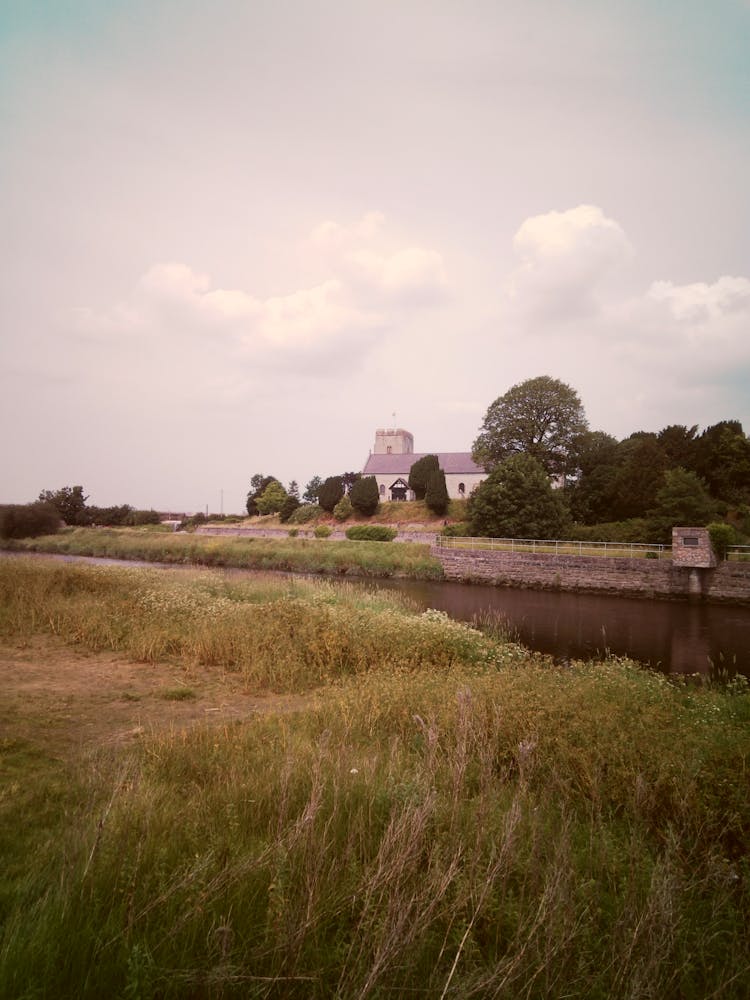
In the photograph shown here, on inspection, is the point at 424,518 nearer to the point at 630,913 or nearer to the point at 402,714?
the point at 402,714

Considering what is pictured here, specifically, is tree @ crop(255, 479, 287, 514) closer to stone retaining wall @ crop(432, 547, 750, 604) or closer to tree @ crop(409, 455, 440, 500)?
tree @ crop(409, 455, 440, 500)

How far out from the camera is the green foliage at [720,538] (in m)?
24.3

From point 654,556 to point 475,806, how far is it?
26.8m

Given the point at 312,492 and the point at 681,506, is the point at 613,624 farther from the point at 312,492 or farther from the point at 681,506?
the point at 312,492

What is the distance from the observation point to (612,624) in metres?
18.2

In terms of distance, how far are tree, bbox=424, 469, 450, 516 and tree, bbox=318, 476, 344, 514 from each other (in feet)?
35.7

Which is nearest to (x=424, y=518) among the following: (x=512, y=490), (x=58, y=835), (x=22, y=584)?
(x=512, y=490)

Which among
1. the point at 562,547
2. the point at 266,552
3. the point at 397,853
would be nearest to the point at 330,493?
the point at 266,552

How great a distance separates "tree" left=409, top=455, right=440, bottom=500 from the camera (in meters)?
55.8

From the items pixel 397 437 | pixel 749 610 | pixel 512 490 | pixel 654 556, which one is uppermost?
pixel 397 437

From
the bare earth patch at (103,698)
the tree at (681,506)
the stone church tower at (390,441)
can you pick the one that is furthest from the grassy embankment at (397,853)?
the stone church tower at (390,441)

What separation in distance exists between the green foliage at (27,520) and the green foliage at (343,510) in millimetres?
27049

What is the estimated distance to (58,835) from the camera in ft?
10.1

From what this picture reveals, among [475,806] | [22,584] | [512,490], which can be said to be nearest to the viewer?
[475,806]
